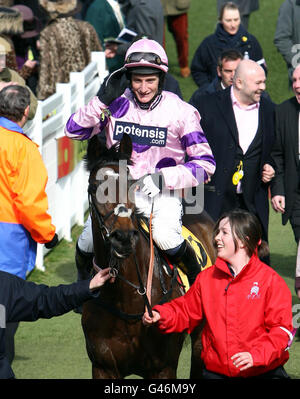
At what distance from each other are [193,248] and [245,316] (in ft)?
5.18

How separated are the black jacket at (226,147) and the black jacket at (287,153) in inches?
3.0

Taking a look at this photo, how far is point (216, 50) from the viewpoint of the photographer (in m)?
11.3

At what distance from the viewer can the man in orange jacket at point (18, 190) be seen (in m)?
6.00

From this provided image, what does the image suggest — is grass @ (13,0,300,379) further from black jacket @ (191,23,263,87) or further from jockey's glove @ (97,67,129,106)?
black jacket @ (191,23,263,87)

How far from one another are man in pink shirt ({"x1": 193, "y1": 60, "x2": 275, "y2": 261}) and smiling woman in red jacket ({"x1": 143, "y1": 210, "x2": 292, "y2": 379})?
109 inches

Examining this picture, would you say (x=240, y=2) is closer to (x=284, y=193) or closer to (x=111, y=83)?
(x=284, y=193)

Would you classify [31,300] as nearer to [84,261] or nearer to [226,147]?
[84,261]

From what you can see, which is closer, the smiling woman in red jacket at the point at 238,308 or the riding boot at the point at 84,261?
the smiling woman in red jacket at the point at 238,308

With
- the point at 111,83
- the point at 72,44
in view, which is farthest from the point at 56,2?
the point at 111,83

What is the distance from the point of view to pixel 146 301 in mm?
5180

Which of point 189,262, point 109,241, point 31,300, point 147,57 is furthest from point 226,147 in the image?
point 31,300

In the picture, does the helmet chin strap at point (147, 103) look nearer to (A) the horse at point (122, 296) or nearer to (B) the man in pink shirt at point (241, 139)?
(A) the horse at point (122, 296)

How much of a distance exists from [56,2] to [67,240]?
2944 millimetres

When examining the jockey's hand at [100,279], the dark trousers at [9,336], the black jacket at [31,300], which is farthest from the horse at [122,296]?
the dark trousers at [9,336]
